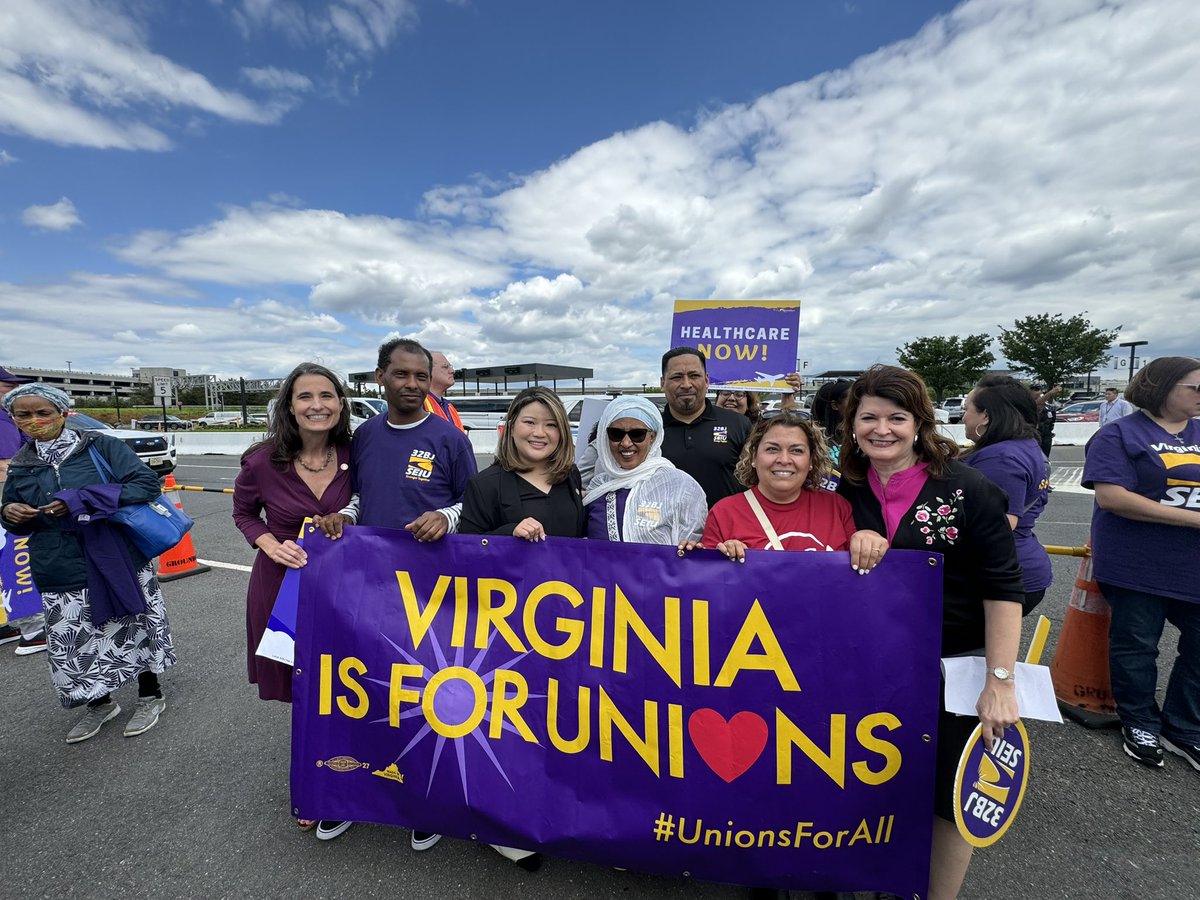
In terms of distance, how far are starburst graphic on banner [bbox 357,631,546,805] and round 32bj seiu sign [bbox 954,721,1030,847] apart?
1.38 m

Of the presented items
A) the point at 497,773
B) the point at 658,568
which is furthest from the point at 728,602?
the point at 497,773

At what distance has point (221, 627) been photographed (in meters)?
4.32

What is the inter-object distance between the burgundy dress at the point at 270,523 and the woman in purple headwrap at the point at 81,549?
1.13m

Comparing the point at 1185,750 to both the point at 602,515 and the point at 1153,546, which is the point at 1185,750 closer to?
the point at 1153,546

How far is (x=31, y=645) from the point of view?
13.1ft

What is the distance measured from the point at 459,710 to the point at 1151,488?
3.42m

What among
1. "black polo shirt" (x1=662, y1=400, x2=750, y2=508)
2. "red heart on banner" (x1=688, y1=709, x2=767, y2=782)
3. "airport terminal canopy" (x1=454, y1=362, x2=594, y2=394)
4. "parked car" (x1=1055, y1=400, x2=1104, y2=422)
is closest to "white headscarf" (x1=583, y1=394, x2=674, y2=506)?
"black polo shirt" (x1=662, y1=400, x2=750, y2=508)

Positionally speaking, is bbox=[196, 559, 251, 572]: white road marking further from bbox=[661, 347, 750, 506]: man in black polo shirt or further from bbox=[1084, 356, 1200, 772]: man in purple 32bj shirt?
bbox=[1084, 356, 1200, 772]: man in purple 32bj shirt

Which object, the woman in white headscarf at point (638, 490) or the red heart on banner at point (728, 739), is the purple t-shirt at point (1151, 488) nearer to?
the woman in white headscarf at point (638, 490)

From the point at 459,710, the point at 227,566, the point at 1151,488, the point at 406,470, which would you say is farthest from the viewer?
the point at 227,566

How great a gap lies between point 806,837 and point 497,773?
109cm

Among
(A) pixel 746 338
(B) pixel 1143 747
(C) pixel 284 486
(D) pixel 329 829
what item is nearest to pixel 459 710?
(D) pixel 329 829

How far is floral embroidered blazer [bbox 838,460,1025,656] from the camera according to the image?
1.67m

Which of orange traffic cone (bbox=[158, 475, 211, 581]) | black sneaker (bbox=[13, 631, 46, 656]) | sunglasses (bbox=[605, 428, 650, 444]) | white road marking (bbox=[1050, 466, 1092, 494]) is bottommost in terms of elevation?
black sneaker (bbox=[13, 631, 46, 656])
